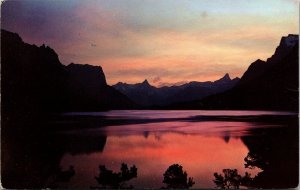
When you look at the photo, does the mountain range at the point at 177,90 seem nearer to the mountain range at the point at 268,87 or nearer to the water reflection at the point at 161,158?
the mountain range at the point at 268,87

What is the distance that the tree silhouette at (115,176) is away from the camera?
6.98ft

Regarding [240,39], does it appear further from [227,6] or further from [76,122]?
[76,122]

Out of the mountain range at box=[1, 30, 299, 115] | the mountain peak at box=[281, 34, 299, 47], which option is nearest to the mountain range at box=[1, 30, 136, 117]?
the mountain range at box=[1, 30, 299, 115]

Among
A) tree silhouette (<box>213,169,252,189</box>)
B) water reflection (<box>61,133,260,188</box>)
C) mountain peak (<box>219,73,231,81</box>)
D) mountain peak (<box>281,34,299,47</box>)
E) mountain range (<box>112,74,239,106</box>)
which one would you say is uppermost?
mountain peak (<box>281,34,299,47</box>)

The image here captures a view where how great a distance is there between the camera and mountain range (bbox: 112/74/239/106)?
2164mm

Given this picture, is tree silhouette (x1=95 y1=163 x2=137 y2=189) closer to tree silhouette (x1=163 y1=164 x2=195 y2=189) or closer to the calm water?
the calm water

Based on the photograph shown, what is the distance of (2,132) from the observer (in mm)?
2154

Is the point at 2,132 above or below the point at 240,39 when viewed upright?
below

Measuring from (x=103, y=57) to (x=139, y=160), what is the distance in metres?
0.45

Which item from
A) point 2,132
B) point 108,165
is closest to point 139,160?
point 108,165

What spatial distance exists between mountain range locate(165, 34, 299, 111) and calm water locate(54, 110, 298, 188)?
0.04m

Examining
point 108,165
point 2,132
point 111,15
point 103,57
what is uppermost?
point 111,15

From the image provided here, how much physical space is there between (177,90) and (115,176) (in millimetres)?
439

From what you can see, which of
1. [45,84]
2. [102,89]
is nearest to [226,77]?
[102,89]
